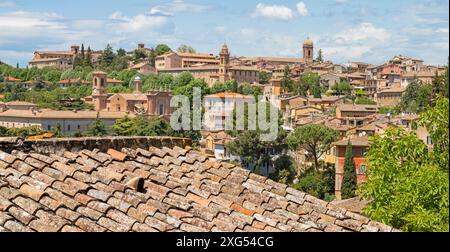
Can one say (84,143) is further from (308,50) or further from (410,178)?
(308,50)

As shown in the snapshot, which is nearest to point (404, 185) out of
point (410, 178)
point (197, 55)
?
point (410, 178)

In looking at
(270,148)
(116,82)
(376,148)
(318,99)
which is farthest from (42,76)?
(376,148)

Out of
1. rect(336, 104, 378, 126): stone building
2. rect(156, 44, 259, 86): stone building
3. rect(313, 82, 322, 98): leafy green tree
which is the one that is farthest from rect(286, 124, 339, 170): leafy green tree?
rect(156, 44, 259, 86): stone building

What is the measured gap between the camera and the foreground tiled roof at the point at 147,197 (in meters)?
3.96

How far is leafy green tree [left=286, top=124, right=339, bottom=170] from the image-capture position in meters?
48.0

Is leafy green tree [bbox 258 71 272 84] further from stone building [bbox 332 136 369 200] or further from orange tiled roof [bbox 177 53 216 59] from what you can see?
stone building [bbox 332 136 369 200]

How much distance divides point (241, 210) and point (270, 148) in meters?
46.2

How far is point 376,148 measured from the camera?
9852 mm

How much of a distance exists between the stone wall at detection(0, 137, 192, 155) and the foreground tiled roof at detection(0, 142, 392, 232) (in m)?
0.07

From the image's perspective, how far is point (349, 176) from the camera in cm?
3984

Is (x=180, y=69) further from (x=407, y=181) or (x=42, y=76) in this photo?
(x=407, y=181)

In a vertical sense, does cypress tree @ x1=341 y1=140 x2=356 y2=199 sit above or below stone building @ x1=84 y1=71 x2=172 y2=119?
below

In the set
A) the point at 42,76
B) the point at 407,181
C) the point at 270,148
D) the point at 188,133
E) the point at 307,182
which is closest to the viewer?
the point at 407,181
